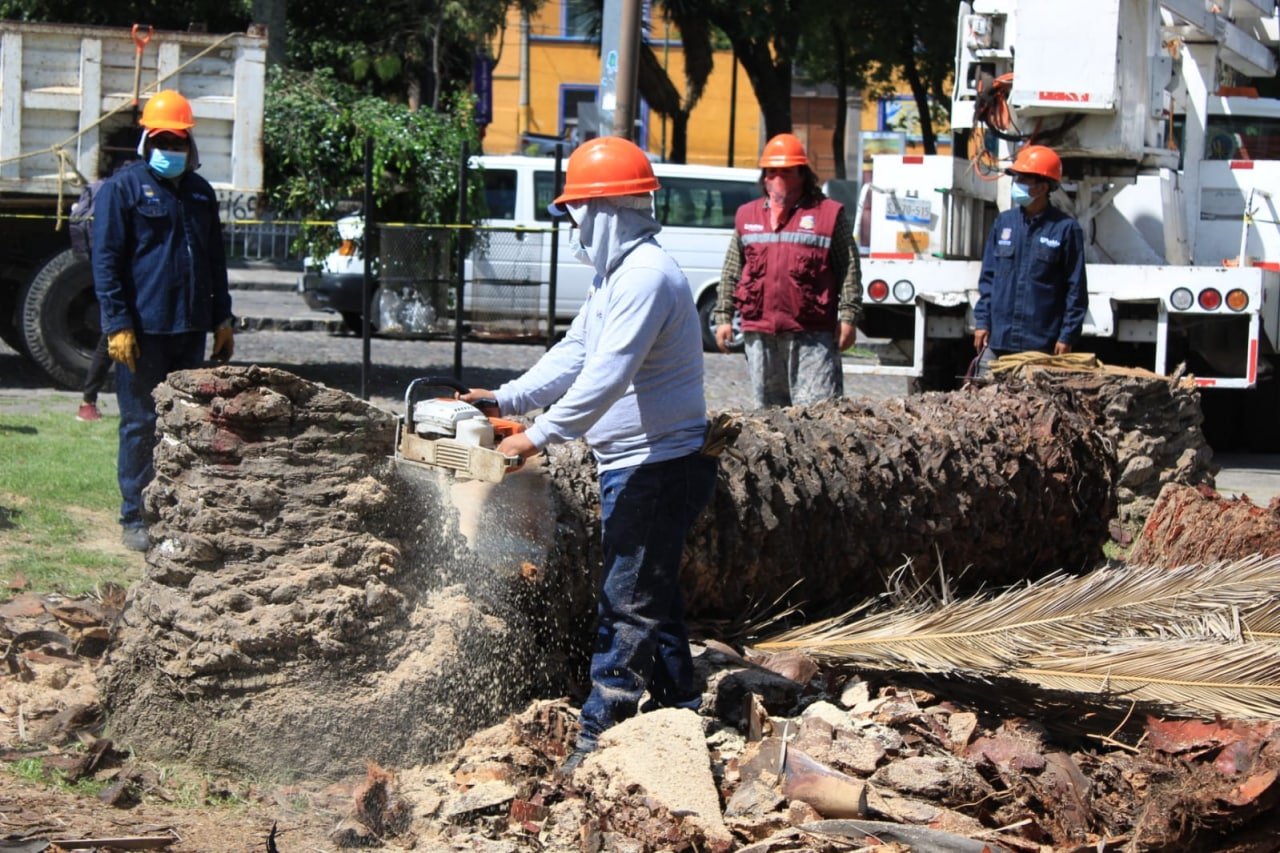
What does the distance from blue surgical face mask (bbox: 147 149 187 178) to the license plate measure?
550 centimetres

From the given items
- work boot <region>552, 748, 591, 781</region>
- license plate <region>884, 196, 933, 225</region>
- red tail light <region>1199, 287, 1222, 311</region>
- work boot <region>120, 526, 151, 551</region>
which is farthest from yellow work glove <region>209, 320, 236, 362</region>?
red tail light <region>1199, 287, 1222, 311</region>

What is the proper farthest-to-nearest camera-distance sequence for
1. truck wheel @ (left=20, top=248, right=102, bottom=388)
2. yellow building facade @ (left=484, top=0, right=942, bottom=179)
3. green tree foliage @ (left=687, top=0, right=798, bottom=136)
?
yellow building facade @ (left=484, top=0, right=942, bottom=179) → green tree foliage @ (left=687, top=0, right=798, bottom=136) → truck wheel @ (left=20, top=248, right=102, bottom=388)

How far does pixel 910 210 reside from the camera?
10602 mm

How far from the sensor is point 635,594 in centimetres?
453

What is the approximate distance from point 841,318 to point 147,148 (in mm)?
3424

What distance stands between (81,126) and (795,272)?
593 centimetres

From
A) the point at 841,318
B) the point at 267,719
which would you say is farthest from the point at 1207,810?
the point at 841,318

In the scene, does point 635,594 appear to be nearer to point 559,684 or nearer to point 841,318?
point 559,684

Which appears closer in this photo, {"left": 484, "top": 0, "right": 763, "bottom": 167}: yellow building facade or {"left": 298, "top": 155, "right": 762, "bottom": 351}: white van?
{"left": 298, "top": 155, "right": 762, "bottom": 351}: white van

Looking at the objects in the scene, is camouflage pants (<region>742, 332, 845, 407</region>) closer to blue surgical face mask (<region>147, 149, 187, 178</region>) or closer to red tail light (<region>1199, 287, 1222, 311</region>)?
blue surgical face mask (<region>147, 149, 187, 178</region>)

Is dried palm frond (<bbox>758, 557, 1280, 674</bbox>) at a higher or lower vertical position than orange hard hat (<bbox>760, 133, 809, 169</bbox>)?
lower

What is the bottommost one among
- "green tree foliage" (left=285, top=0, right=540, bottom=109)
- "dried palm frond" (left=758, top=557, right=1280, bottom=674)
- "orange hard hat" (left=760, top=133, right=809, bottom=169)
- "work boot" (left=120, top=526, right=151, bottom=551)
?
"work boot" (left=120, top=526, right=151, bottom=551)

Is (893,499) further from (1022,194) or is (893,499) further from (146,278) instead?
(146,278)

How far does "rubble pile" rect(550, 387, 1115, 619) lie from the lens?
5.37 meters
